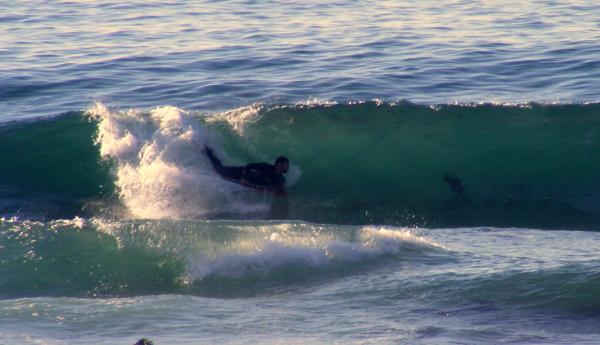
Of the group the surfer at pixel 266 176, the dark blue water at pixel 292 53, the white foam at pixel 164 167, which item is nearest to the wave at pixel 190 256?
the white foam at pixel 164 167

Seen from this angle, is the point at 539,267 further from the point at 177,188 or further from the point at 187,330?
the point at 177,188

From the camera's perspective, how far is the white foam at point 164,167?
14.2m

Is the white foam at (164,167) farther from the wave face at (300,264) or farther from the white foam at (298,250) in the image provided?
the white foam at (298,250)

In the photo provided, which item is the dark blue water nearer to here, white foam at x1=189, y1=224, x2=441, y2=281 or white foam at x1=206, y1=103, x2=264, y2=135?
white foam at x1=206, y1=103, x2=264, y2=135

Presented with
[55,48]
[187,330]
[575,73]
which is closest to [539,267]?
[187,330]

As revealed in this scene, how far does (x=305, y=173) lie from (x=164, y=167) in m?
2.28

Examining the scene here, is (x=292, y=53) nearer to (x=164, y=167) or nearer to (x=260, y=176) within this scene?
(x=164, y=167)

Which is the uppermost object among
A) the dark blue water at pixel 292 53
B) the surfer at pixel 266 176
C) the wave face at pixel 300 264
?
the dark blue water at pixel 292 53

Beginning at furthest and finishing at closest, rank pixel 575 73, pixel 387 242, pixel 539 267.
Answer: pixel 575 73, pixel 387 242, pixel 539 267

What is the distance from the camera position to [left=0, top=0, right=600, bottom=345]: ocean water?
30.6 feet

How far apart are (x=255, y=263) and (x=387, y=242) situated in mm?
1470

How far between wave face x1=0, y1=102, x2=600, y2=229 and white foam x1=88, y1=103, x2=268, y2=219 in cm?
2

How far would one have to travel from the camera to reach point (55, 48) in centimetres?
2236

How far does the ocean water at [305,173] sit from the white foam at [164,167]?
4 cm
